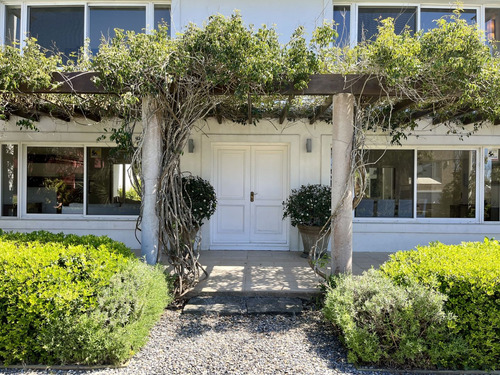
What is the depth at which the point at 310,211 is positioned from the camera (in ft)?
20.8

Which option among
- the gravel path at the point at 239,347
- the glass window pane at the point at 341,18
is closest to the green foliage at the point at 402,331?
the gravel path at the point at 239,347

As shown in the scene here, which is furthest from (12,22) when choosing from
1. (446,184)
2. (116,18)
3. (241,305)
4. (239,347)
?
(446,184)

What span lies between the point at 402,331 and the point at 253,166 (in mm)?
4715

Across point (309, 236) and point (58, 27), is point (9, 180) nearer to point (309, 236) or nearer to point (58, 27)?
point (58, 27)

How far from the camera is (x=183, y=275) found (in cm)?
452

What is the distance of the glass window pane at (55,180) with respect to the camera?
7.14 m

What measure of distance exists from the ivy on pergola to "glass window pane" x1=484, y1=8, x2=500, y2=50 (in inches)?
156

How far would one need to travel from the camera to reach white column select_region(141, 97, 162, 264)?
174 inches

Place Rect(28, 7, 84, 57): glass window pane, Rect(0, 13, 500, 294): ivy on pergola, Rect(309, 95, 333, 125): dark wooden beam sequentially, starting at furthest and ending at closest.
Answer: Rect(28, 7, 84, 57): glass window pane < Rect(309, 95, 333, 125): dark wooden beam < Rect(0, 13, 500, 294): ivy on pergola

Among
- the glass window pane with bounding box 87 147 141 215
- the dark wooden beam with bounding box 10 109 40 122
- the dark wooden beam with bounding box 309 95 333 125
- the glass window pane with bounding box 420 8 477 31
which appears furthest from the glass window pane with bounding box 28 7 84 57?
the glass window pane with bounding box 420 8 477 31

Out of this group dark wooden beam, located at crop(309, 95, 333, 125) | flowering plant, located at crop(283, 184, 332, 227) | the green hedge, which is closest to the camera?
the green hedge

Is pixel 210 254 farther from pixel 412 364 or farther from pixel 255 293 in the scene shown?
pixel 412 364

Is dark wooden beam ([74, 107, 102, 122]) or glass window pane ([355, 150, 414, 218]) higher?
dark wooden beam ([74, 107, 102, 122])

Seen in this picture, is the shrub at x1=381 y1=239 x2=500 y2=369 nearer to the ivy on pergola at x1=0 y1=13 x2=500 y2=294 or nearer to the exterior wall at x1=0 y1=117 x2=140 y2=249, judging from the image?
the ivy on pergola at x1=0 y1=13 x2=500 y2=294
